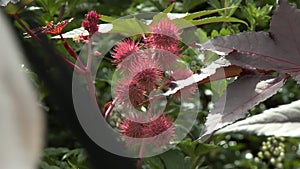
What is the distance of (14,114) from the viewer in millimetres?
175

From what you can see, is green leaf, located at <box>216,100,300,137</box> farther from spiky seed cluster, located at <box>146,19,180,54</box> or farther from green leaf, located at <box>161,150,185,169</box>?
green leaf, located at <box>161,150,185,169</box>

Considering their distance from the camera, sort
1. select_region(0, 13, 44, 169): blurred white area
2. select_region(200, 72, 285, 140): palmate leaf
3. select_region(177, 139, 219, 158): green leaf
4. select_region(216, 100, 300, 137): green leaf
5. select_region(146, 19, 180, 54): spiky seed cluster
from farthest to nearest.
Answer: select_region(177, 139, 219, 158): green leaf → select_region(146, 19, 180, 54): spiky seed cluster → select_region(200, 72, 285, 140): palmate leaf → select_region(216, 100, 300, 137): green leaf → select_region(0, 13, 44, 169): blurred white area

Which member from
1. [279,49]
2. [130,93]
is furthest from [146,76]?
[279,49]

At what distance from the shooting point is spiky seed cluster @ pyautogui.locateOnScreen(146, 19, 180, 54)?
682 mm

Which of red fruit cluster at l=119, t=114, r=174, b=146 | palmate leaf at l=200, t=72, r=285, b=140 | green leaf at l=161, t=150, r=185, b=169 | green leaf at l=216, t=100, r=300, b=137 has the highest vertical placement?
green leaf at l=216, t=100, r=300, b=137

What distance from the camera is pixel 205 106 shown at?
1.23 meters

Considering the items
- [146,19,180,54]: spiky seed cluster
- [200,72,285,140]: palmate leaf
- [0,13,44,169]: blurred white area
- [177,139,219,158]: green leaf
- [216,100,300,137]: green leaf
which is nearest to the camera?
[0,13,44,169]: blurred white area

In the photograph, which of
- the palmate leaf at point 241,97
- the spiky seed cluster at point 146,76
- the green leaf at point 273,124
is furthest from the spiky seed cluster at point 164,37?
the green leaf at point 273,124

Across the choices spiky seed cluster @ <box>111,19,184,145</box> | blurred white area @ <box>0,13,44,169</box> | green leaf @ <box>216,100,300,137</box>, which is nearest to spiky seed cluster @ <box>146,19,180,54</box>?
spiky seed cluster @ <box>111,19,184,145</box>

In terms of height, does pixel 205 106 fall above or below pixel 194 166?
below

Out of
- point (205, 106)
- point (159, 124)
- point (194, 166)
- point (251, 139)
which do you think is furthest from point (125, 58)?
point (251, 139)

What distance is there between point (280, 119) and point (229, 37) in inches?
7.4

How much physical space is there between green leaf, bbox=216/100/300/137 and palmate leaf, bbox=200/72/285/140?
0.08 m

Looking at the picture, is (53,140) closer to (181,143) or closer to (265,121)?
(181,143)
